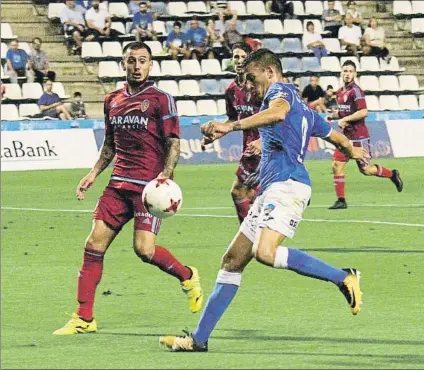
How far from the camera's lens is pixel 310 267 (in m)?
8.49

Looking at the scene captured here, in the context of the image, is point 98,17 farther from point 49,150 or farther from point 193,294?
point 193,294

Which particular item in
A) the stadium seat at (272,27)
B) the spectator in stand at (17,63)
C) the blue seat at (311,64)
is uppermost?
the spectator in stand at (17,63)

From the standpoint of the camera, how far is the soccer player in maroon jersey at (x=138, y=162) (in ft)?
31.9

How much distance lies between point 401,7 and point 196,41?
24.0 ft

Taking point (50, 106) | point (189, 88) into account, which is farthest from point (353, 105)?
point (189, 88)

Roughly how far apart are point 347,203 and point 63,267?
8386mm

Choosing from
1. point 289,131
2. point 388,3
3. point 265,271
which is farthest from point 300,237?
point 388,3

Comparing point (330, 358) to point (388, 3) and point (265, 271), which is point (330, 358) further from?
point (388, 3)

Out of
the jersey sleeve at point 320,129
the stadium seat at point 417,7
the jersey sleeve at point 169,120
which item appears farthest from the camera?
the stadium seat at point 417,7

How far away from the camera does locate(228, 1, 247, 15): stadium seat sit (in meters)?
36.8

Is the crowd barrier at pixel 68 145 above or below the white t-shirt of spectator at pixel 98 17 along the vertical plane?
below

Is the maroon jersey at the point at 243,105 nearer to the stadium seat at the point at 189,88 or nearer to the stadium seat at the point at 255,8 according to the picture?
the stadium seat at the point at 189,88

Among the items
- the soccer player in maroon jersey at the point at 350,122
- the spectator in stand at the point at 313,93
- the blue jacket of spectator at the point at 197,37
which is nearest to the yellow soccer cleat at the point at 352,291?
the soccer player in maroon jersey at the point at 350,122

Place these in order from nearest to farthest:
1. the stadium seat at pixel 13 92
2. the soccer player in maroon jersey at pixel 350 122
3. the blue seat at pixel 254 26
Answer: the soccer player in maroon jersey at pixel 350 122 → the stadium seat at pixel 13 92 → the blue seat at pixel 254 26
